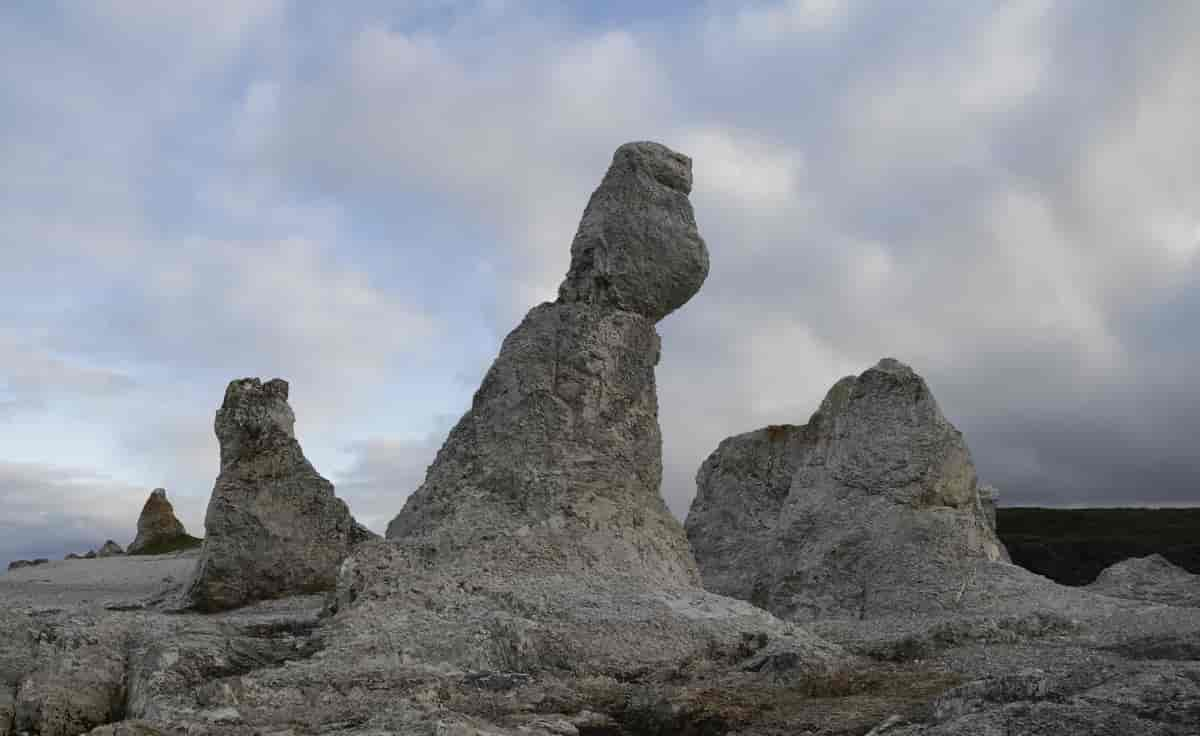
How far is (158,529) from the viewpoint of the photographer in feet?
106

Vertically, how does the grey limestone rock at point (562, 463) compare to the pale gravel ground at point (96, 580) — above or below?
above

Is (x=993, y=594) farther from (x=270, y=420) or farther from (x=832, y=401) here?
(x=270, y=420)

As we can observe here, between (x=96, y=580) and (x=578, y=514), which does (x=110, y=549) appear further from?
(x=578, y=514)

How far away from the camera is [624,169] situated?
42.4 ft

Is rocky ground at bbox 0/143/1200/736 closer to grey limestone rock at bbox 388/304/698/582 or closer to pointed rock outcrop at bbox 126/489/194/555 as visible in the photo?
grey limestone rock at bbox 388/304/698/582

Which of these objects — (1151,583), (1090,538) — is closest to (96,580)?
(1151,583)

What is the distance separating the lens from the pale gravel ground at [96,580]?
1714 cm

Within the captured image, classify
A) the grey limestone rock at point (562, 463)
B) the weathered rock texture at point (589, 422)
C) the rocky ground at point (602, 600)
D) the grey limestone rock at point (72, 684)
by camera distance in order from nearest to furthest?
the rocky ground at point (602, 600), the grey limestone rock at point (72, 684), the grey limestone rock at point (562, 463), the weathered rock texture at point (589, 422)

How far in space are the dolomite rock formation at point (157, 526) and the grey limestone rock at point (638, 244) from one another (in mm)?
23963

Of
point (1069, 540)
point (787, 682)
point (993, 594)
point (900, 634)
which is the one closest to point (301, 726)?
point (787, 682)

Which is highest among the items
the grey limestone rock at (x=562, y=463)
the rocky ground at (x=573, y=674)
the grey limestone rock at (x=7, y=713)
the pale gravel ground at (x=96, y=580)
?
the grey limestone rock at (x=562, y=463)

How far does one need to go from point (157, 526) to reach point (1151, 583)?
27.0 meters

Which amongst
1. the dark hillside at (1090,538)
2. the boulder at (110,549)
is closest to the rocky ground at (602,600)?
the dark hillside at (1090,538)

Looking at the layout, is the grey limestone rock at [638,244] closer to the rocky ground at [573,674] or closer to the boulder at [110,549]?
the rocky ground at [573,674]
